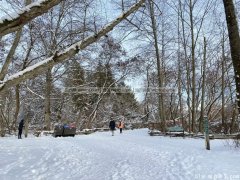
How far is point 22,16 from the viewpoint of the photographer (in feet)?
15.9

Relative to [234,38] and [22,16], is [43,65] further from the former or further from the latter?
[234,38]

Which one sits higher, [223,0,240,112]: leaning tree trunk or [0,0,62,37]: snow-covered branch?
[223,0,240,112]: leaning tree trunk

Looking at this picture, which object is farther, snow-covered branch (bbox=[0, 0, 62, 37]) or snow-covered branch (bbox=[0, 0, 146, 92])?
snow-covered branch (bbox=[0, 0, 146, 92])

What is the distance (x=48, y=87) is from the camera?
Answer: 27.7 metres

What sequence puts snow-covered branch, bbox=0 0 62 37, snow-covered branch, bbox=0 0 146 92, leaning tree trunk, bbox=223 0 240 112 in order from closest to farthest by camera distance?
snow-covered branch, bbox=0 0 62 37 < snow-covered branch, bbox=0 0 146 92 < leaning tree trunk, bbox=223 0 240 112

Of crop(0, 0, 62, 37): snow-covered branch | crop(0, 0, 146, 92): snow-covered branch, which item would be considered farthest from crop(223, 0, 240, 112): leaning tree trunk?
crop(0, 0, 62, 37): snow-covered branch

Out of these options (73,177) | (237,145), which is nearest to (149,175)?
(73,177)

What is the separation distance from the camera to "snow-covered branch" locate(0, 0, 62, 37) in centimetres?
Answer: 477

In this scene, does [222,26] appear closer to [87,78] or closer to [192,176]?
[87,78]

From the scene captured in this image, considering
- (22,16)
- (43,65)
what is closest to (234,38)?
(43,65)

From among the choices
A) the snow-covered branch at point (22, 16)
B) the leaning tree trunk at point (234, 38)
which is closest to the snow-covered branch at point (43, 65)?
the snow-covered branch at point (22, 16)

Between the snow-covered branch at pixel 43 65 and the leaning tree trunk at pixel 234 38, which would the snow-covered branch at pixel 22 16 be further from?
the leaning tree trunk at pixel 234 38

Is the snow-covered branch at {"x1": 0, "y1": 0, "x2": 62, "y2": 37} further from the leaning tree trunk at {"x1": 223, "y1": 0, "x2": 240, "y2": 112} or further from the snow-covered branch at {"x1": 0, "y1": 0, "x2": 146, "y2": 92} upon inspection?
the leaning tree trunk at {"x1": 223, "y1": 0, "x2": 240, "y2": 112}

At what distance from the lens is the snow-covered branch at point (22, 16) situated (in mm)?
4773
